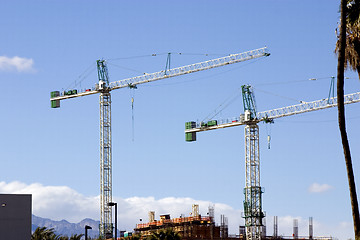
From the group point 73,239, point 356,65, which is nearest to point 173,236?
point 73,239

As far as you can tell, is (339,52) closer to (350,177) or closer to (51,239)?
(350,177)

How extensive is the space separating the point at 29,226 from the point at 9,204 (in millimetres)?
3108

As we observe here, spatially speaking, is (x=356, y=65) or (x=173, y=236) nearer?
(x=356, y=65)

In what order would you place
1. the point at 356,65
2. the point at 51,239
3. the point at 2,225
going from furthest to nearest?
the point at 51,239 < the point at 2,225 < the point at 356,65

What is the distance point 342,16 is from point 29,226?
46322 mm

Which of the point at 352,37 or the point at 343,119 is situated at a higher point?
the point at 352,37

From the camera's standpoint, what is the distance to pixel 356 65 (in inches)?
1793

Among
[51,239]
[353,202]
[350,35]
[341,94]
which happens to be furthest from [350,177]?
[51,239]

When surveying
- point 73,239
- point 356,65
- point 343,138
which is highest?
point 356,65

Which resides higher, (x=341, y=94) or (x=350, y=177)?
(x=341, y=94)

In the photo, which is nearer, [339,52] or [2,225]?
[339,52]

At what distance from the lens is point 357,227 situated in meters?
42.1

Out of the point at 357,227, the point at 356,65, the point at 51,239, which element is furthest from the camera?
the point at 51,239

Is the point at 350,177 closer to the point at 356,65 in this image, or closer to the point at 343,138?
the point at 343,138
